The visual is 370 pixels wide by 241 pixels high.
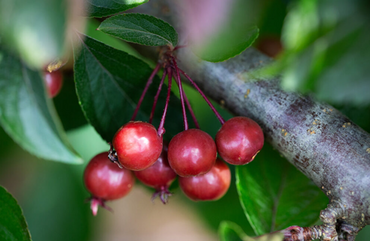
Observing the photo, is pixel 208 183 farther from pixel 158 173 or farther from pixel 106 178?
pixel 106 178

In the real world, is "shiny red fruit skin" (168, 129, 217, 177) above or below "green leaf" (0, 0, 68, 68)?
below

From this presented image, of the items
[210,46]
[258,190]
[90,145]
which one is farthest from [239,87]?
[90,145]

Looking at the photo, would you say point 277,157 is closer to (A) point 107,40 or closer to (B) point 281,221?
(B) point 281,221

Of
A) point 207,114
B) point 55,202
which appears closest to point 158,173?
point 207,114

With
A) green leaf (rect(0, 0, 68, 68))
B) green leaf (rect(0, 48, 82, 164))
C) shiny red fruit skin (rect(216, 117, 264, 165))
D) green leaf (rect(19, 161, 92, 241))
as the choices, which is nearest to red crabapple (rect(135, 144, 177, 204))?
shiny red fruit skin (rect(216, 117, 264, 165))

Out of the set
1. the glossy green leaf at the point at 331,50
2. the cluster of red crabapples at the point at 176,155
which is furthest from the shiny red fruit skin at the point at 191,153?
the glossy green leaf at the point at 331,50

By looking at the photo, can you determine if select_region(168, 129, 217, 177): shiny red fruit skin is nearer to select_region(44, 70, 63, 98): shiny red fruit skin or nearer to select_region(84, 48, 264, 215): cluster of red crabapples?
select_region(84, 48, 264, 215): cluster of red crabapples
